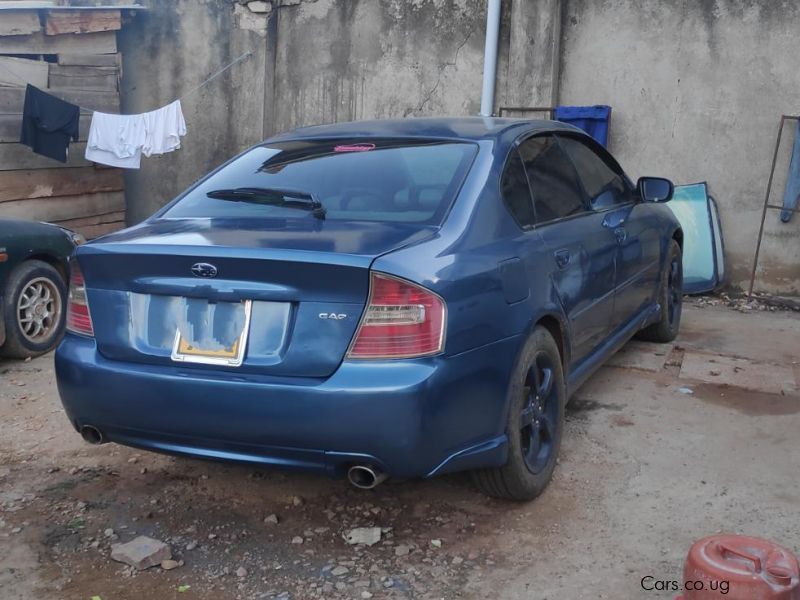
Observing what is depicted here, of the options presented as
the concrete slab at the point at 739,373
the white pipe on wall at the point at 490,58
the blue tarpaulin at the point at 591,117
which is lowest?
the concrete slab at the point at 739,373

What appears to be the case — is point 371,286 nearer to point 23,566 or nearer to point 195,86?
point 23,566

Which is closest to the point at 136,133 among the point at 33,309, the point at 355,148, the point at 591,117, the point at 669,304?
the point at 33,309

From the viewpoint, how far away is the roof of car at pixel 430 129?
4023 millimetres

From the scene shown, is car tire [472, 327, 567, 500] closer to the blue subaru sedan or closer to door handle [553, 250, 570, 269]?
the blue subaru sedan

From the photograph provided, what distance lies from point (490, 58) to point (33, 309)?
498 centimetres

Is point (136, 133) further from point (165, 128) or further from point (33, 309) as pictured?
point (33, 309)

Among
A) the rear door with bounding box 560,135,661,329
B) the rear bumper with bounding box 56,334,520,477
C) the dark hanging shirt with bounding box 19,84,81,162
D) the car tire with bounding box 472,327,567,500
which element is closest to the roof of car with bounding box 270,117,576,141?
the rear door with bounding box 560,135,661,329

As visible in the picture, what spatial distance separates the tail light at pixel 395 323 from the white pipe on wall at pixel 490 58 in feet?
20.1

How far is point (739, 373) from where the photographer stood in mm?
5637

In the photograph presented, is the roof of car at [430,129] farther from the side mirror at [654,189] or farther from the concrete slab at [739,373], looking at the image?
the concrete slab at [739,373]

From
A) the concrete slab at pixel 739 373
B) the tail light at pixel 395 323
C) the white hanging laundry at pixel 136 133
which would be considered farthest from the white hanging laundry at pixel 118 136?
the tail light at pixel 395 323

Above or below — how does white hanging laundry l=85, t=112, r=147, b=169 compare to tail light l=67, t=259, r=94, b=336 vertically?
above

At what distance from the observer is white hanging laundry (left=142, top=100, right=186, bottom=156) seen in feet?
30.5

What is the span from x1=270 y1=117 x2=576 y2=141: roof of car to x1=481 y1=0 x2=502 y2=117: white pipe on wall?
4385 millimetres
